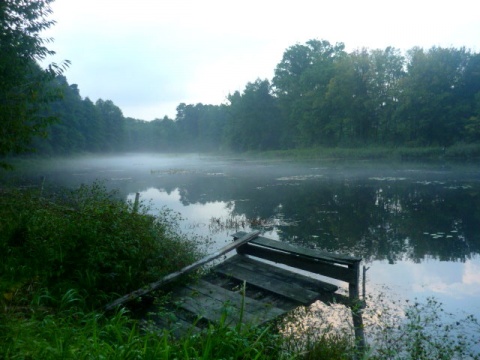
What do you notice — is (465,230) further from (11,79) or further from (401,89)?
(401,89)

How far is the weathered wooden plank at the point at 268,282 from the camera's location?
19.3 feet

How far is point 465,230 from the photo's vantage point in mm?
13180

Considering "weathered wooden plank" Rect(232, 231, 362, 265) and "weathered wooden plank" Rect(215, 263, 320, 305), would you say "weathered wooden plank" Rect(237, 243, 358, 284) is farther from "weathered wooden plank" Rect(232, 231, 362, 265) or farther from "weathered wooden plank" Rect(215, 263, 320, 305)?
"weathered wooden plank" Rect(215, 263, 320, 305)

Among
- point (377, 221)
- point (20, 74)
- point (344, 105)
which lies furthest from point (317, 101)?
point (20, 74)

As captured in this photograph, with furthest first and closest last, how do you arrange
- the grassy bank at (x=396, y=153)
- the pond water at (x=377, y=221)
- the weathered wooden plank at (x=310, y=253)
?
the grassy bank at (x=396, y=153) → the pond water at (x=377, y=221) → the weathered wooden plank at (x=310, y=253)

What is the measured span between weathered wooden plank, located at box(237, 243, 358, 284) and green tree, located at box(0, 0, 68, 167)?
7180 millimetres

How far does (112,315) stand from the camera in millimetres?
5422

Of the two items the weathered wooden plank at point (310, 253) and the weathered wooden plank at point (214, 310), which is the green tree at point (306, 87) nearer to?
the weathered wooden plank at point (310, 253)

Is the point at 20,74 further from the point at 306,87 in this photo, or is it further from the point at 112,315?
the point at 306,87

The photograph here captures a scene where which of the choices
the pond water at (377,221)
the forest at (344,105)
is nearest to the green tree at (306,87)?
the forest at (344,105)

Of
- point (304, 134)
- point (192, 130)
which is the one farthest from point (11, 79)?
point (192, 130)

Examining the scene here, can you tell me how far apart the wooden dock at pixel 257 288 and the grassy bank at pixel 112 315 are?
1.09ft

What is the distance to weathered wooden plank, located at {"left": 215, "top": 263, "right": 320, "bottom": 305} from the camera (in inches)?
231

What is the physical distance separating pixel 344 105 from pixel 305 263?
58.7 m
